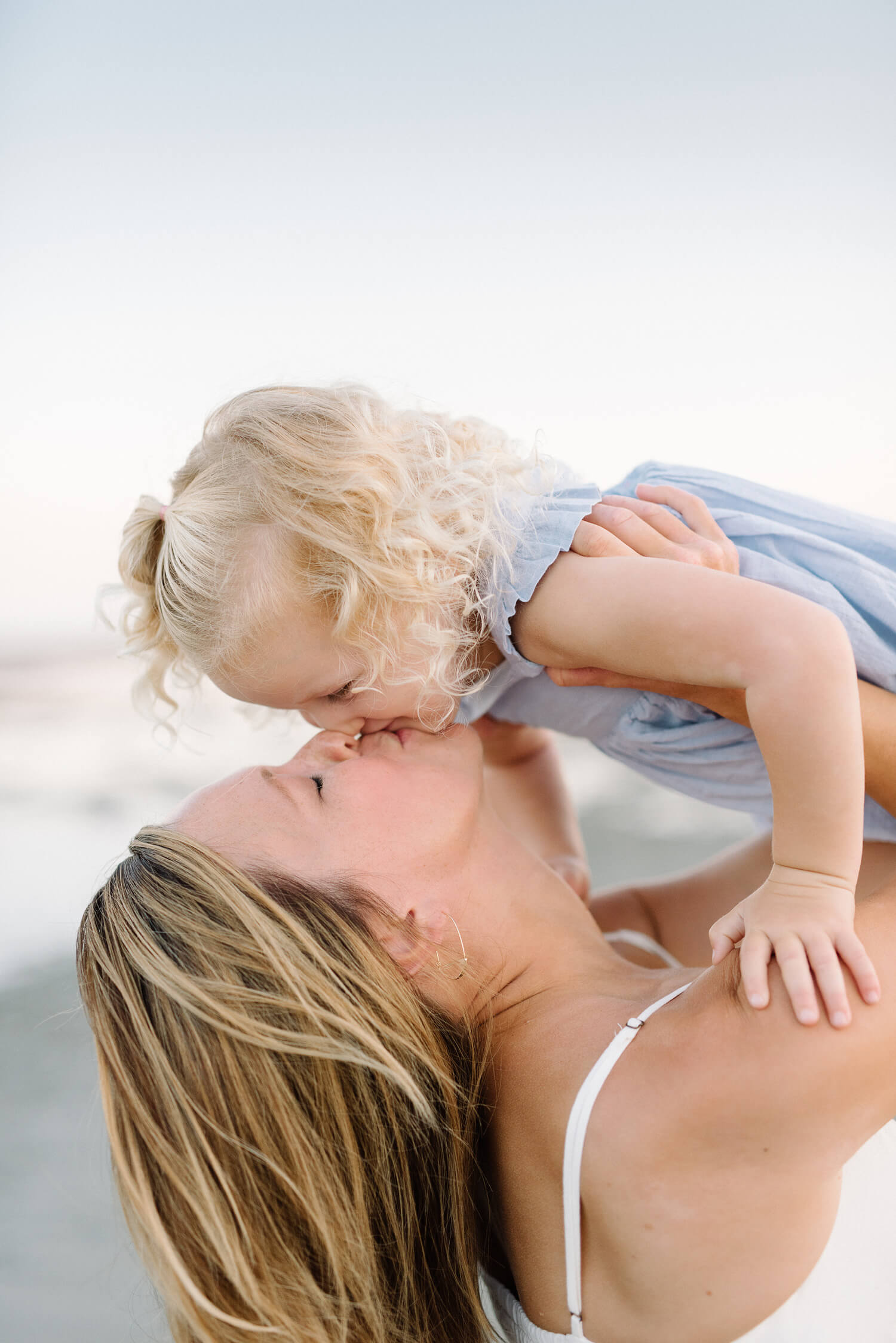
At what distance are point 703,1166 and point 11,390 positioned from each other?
167 inches

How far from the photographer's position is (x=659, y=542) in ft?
4.20

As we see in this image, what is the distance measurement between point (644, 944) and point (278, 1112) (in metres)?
0.91

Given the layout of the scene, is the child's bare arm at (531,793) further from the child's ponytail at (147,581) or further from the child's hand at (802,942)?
the child's hand at (802,942)

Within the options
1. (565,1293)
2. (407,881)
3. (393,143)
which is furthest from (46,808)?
(393,143)

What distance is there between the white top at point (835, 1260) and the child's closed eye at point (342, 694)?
60 centimetres

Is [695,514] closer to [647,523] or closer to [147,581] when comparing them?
[647,523]

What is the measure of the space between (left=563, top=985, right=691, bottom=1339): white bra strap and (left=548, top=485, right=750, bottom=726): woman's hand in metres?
0.48

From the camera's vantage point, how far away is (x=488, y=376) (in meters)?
4.55

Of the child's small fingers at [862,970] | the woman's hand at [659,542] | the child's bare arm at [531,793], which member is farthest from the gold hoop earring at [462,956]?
the child's bare arm at [531,793]

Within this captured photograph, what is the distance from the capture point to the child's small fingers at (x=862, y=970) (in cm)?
96

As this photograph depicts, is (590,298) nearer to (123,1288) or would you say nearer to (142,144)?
(142,144)

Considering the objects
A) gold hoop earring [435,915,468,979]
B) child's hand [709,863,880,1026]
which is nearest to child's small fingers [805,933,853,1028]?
child's hand [709,863,880,1026]

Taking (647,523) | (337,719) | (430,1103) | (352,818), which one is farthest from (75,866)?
(647,523)

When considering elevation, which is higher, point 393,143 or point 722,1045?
point 393,143
